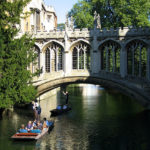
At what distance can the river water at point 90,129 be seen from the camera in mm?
23359

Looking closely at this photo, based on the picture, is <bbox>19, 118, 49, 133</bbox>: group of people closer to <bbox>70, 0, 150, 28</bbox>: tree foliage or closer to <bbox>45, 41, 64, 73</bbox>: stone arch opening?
<bbox>45, 41, 64, 73</bbox>: stone arch opening

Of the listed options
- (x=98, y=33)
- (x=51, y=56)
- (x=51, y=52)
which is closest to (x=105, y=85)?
(x=98, y=33)

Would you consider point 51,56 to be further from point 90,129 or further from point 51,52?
point 90,129

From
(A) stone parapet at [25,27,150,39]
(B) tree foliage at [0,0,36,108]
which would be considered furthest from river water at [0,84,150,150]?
(A) stone parapet at [25,27,150,39]

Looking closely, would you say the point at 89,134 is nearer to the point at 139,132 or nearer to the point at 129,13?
→ the point at 139,132

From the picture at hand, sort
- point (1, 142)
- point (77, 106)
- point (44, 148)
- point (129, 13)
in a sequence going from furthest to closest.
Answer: point (129, 13), point (77, 106), point (1, 142), point (44, 148)

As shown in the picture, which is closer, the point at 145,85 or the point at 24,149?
Answer: the point at 24,149

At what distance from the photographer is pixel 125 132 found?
91.0ft

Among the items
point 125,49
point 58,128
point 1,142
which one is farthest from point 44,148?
point 125,49

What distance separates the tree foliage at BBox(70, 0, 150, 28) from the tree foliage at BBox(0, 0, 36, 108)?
20.6m

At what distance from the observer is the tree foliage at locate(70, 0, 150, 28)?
45562 mm

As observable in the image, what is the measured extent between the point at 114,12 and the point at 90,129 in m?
24.4

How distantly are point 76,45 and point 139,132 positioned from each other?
13.1 metres

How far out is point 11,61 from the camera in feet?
95.3
